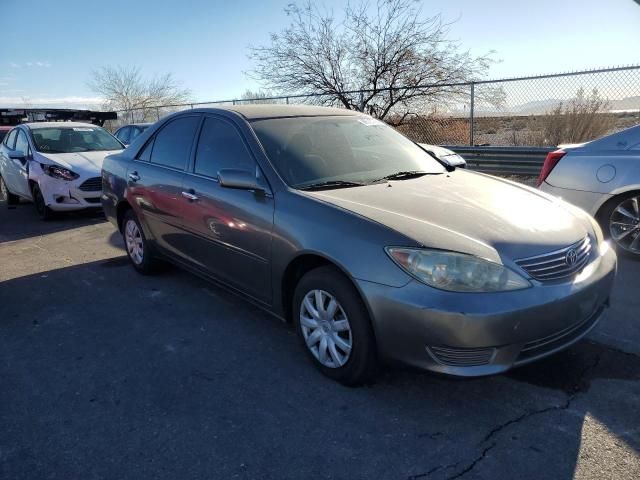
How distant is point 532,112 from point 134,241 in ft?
25.9

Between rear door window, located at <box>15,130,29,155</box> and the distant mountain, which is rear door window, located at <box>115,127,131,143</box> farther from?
the distant mountain

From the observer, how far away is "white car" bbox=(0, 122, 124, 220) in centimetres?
827

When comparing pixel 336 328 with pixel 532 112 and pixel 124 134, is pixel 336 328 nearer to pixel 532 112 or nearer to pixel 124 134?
pixel 532 112

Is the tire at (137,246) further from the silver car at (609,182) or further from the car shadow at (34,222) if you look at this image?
the silver car at (609,182)

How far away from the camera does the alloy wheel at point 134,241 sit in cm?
518

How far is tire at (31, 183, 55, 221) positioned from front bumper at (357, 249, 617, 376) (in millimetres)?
7482

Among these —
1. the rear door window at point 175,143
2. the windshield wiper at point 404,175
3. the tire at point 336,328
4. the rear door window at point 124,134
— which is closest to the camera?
the tire at point 336,328

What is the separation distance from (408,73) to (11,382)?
42.7 feet

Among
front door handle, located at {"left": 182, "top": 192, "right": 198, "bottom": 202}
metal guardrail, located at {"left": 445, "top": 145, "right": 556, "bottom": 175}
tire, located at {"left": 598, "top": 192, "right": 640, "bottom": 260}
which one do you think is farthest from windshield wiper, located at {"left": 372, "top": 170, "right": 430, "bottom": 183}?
metal guardrail, located at {"left": 445, "top": 145, "right": 556, "bottom": 175}

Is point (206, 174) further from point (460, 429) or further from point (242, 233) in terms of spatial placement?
point (460, 429)

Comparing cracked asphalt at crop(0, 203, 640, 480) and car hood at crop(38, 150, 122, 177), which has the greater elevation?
car hood at crop(38, 150, 122, 177)

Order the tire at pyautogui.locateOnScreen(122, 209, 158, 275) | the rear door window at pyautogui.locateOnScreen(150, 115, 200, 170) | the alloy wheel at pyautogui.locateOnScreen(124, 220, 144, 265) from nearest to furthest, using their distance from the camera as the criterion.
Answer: the rear door window at pyautogui.locateOnScreen(150, 115, 200, 170), the tire at pyautogui.locateOnScreen(122, 209, 158, 275), the alloy wheel at pyautogui.locateOnScreen(124, 220, 144, 265)

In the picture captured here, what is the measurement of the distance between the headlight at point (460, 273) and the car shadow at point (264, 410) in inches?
19.7

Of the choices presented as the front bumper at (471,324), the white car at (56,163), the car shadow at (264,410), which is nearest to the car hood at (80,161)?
the white car at (56,163)
